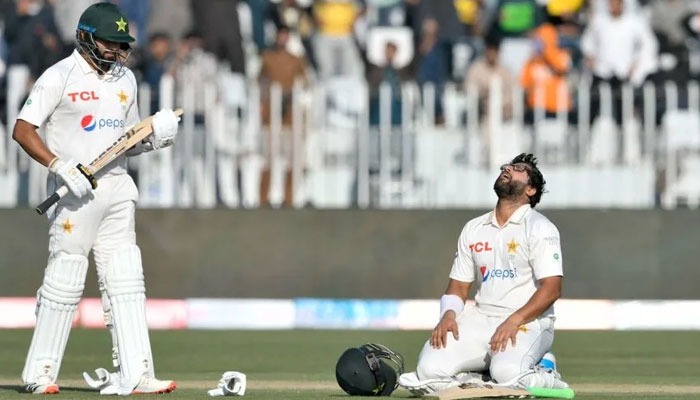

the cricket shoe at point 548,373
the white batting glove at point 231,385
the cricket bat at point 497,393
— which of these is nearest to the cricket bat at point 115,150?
the white batting glove at point 231,385

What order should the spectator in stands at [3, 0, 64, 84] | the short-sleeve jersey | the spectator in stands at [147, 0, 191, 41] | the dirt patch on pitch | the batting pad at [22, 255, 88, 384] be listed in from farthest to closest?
the spectator in stands at [147, 0, 191, 41] < the spectator in stands at [3, 0, 64, 84] < the dirt patch on pitch < the short-sleeve jersey < the batting pad at [22, 255, 88, 384]

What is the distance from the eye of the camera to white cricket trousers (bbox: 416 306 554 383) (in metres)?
8.02

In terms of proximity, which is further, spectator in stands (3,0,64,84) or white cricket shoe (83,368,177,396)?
spectator in stands (3,0,64,84)

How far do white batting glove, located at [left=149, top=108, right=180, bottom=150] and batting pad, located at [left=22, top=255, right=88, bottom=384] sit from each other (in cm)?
64

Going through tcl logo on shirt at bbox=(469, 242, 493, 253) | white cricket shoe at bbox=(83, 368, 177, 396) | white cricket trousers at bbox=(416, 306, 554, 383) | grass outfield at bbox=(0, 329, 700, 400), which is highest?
tcl logo on shirt at bbox=(469, 242, 493, 253)

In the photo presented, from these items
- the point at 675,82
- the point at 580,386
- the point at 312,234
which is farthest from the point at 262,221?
the point at 580,386

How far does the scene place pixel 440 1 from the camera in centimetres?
1522

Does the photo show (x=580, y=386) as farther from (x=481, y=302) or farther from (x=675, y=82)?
(x=675, y=82)

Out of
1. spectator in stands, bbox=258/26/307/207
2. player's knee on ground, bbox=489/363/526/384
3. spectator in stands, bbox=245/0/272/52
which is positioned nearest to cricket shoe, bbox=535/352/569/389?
player's knee on ground, bbox=489/363/526/384

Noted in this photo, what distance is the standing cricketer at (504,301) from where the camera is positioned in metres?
8.02

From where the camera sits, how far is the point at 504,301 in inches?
325

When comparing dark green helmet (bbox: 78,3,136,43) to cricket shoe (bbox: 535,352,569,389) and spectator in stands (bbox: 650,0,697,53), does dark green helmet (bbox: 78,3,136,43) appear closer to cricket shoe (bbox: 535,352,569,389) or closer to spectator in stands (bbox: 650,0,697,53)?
cricket shoe (bbox: 535,352,569,389)

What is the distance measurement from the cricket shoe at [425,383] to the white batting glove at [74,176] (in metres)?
1.67

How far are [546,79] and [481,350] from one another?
20.6 feet
